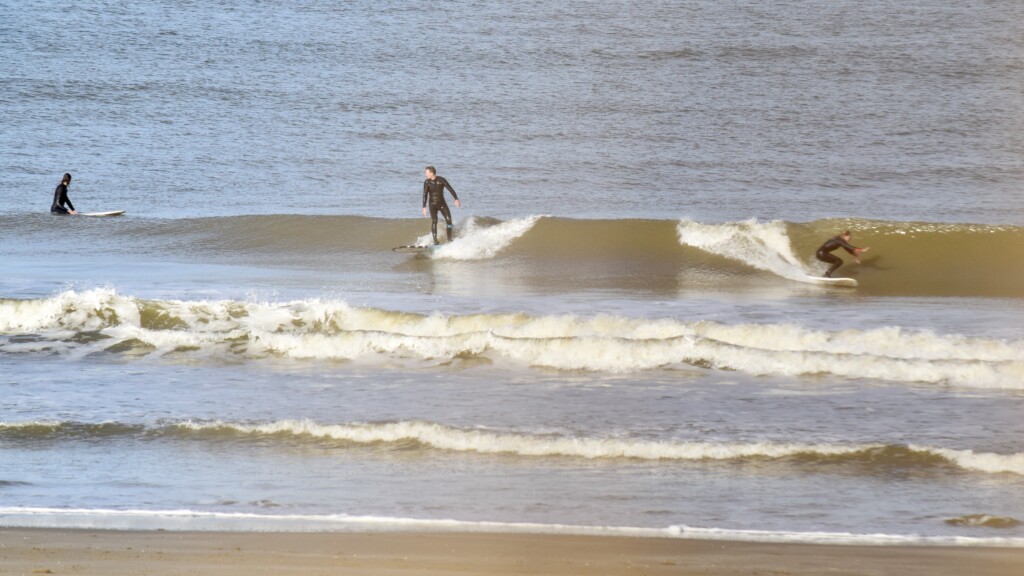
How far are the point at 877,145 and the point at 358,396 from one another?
94.4 ft

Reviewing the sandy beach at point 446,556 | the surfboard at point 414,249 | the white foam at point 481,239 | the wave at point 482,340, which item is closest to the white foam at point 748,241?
the white foam at point 481,239

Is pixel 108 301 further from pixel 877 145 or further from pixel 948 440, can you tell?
pixel 877 145

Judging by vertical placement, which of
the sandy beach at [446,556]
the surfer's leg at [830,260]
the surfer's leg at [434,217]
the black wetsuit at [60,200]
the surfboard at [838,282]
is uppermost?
the black wetsuit at [60,200]

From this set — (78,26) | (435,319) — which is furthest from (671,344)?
(78,26)

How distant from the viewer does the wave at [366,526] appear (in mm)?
6902

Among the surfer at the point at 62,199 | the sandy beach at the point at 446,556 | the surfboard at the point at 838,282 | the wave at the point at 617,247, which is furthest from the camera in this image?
the surfer at the point at 62,199

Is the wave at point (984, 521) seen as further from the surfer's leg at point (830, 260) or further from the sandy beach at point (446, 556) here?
the surfer's leg at point (830, 260)

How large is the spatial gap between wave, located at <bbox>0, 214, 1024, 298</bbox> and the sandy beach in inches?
521

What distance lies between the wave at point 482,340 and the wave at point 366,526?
540cm

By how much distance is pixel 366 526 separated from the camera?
7.16m

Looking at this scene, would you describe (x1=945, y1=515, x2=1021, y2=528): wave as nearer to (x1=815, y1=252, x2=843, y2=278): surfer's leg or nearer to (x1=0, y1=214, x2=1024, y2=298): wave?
(x1=0, y1=214, x2=1024, y2=298): wave

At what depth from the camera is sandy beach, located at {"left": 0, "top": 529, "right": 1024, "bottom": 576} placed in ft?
20.2

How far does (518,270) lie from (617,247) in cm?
283

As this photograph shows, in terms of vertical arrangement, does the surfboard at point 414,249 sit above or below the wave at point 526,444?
above
